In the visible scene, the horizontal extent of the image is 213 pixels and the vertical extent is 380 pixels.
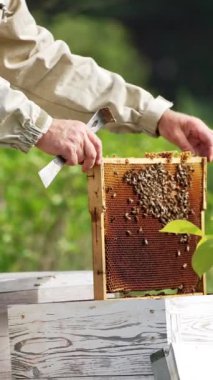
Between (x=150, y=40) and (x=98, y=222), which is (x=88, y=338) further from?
(x=150, y=40)

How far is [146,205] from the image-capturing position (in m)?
4.11

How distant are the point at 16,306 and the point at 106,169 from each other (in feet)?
1.60

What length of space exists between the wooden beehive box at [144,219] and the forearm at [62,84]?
1.31 ft

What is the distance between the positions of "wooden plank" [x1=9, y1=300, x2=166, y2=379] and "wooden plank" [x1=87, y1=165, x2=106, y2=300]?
102 millimetres

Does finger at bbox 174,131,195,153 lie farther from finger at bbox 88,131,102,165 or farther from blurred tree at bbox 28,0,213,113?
blurred tree at bbox 28,0,213,113

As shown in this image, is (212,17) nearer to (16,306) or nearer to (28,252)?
(28,252)

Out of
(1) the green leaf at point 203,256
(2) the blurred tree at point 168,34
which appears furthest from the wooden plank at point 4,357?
(2) the blurred tree at point 168,34

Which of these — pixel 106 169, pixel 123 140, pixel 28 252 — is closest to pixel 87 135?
pixel 106 169

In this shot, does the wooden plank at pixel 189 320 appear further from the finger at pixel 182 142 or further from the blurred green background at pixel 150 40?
the blurred green background at pixel 150 40

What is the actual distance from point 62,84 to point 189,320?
1.01 metres

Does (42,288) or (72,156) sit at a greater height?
(72,156)

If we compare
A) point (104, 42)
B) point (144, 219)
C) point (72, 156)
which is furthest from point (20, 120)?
point (104, 42)

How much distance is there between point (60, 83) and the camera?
14.8 ft

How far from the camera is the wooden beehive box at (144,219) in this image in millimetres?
4016
